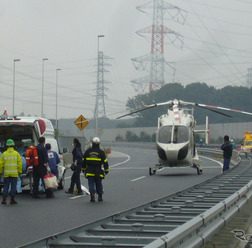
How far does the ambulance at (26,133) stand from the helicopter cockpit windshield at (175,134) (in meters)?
9.80

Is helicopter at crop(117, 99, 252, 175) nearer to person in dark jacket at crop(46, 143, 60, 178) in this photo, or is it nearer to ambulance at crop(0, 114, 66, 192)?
ambulance at crop(0, 114, 66, 192)

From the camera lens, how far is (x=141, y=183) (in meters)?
26.7

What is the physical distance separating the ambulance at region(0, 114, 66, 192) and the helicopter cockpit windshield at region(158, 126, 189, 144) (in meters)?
9.80

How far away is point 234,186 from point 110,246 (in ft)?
32.5

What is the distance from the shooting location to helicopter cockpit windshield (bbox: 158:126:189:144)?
3244 cm

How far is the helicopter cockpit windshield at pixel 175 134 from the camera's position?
32438 mm

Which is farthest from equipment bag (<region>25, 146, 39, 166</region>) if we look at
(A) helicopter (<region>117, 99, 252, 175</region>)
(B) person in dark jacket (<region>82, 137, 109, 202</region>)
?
(A) helicopter (<region>117, 99, 252, 175</region>)

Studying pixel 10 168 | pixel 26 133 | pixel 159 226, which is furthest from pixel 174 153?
pixel 159 226

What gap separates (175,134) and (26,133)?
35.4ft

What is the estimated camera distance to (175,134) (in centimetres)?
3244

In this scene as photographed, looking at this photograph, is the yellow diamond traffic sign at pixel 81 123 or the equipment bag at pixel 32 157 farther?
the yellow diamond traffic sign at pixel 81 123

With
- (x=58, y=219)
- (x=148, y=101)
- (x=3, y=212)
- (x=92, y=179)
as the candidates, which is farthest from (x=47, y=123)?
(x=148, y=101)

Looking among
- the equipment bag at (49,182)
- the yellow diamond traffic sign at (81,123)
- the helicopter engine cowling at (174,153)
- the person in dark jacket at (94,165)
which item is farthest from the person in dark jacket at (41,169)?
the yellow diamond traffic sign at (81,123)

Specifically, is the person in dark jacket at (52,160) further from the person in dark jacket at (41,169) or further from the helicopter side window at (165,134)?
the helicopter side window at (165,134)
